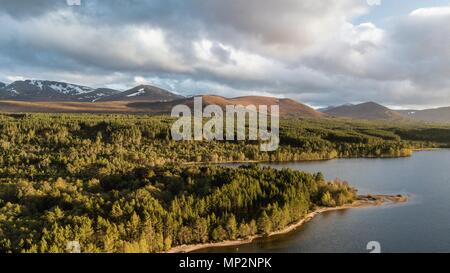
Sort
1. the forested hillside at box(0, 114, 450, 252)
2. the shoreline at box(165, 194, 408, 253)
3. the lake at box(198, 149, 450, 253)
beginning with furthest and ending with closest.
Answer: the lake at box(198, 149, 450, 253) → the shoreline at box(165, 194, 408, 253) → the forested hillside at box(0, 114, 450, 252)

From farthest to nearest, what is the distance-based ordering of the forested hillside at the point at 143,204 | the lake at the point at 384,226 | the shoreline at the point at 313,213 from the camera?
1. the lake at the point at 384,226
2. the shoreline at the point at 313,213
3. the forested hillside at the point at 143,204

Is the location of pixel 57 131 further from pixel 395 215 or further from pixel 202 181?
pixel 395 215

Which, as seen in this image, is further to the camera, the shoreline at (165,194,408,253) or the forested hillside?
the shoreline at (165,194,408,253)

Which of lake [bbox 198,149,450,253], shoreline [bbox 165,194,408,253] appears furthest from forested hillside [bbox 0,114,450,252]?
lake [bbox 198,149,450,253]

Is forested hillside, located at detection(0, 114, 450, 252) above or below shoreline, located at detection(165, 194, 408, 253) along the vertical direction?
above

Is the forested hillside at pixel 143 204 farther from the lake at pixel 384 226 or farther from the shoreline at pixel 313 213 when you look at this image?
the lake at pixel 384 226

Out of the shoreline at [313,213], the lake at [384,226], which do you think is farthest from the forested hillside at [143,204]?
the lake at [384,226]

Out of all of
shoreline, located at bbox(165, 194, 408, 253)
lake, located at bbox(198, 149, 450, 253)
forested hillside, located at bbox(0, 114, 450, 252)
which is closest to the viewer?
forested hillside, located at bbox(0, 114, 450, 252)

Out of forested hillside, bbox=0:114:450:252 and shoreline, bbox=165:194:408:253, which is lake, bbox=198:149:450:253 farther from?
forested hillside, bbox=0:114:450:252

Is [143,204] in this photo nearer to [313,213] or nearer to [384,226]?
[313,213]
